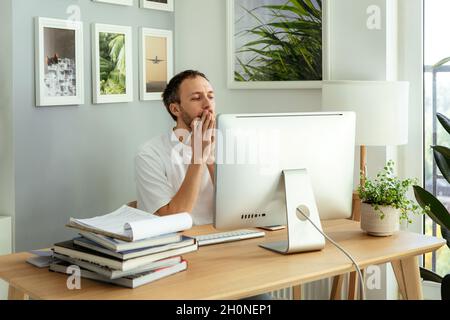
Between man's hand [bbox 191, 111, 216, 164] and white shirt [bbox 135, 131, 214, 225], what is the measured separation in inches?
7.6

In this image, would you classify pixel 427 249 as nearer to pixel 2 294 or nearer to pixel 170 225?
pixel 170 225

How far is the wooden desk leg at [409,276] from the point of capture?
2.48 metres

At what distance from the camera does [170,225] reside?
2102 millimetres

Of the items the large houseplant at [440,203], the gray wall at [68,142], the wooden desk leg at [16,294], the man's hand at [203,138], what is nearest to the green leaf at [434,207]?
the large houseplant at [440,203]

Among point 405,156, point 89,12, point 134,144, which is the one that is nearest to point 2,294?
point 134,144

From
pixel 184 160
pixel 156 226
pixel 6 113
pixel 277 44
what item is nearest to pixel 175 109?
pixel 184 160

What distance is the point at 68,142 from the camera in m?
3.32

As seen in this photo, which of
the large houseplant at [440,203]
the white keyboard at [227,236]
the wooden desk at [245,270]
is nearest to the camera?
the wooden desk at [245,270]

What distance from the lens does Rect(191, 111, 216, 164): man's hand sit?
2.83 m

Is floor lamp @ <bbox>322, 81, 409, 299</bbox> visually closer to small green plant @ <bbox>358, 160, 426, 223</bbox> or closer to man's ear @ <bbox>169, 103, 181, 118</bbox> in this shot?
small green plant @ <bbox>358, 160, 426, 223</bbox>

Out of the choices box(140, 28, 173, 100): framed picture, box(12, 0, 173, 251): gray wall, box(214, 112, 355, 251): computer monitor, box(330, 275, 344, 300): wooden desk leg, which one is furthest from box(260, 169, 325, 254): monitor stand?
box(140, 28, 173, 100): framed picture

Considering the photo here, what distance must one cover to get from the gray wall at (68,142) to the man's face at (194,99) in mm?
589

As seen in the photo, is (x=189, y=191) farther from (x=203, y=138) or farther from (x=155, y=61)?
(x=155, y=61)

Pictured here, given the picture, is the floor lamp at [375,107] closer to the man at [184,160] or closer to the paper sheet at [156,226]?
the man at [184,160]
